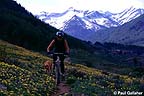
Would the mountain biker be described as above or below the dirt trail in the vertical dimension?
above

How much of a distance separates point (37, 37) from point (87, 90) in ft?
569

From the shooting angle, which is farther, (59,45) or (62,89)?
(62,89)

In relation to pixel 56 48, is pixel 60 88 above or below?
below

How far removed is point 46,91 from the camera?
21953 mm

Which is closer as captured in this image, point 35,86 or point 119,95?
point 119,95

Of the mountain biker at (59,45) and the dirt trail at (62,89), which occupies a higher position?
the mountain biker at (59,45)

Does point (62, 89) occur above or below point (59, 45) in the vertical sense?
below

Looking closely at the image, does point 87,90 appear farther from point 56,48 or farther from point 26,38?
point 26,38

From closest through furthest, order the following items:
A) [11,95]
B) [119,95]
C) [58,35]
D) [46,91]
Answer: [11,95]
[119,95]
[46,91]
[58,35]

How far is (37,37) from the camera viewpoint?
7687 inches

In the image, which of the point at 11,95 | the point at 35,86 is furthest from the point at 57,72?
the point at 11,95

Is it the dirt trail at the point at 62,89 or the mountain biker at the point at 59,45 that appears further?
the mountain biker at the point at 59,45

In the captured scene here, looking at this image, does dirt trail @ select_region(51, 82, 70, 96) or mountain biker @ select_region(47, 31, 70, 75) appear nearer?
dirt trail @ select_region(51, 82, 70, 96)

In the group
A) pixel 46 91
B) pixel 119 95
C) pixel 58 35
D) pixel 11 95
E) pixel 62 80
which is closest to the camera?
pixel 11 95
